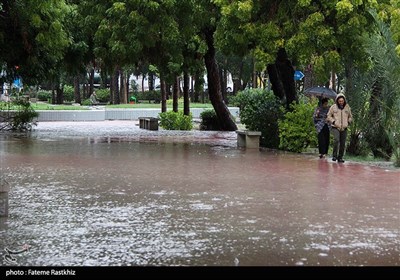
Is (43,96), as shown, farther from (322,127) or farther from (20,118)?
(322,127)

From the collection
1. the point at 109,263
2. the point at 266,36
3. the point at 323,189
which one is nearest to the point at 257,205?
the point at 323,189

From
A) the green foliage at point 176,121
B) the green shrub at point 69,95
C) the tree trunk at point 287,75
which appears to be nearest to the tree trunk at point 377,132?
the tree trunk at point 287,75

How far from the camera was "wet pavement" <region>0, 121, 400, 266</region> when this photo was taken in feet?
24.5

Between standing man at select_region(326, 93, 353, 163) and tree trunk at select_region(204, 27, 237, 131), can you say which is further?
tree trunk at select_region(204, 27, 237, 131)

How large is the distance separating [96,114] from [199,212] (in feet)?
123

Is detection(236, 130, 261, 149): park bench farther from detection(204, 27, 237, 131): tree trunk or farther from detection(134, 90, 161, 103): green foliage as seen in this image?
detection(134, 90, 161, 103): green foliage

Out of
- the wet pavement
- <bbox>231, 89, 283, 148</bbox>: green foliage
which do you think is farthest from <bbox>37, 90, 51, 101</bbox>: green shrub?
the wet pavement

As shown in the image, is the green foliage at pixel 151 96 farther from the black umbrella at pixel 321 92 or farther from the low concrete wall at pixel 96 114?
the black umbrella at pixel 321 92

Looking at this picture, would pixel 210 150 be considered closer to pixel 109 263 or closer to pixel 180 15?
pixel 180 15

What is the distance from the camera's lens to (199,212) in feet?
32.9

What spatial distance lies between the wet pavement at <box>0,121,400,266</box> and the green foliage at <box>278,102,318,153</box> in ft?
8.88

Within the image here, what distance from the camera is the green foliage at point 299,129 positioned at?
68.4ft

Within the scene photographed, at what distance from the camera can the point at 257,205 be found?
10781 millimetres
